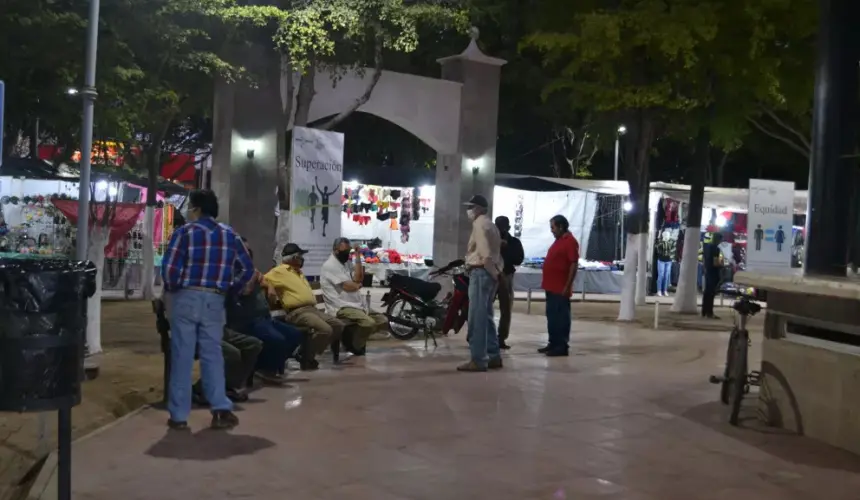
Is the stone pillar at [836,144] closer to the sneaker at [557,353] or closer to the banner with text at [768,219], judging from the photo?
the sneaker at [557,353]

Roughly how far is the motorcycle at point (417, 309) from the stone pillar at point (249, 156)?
2.10m

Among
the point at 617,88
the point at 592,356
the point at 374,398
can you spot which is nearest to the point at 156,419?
the point at 374,398

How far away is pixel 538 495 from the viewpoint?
524cm

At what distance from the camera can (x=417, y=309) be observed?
12.2 m

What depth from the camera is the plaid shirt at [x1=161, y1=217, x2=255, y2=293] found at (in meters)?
6.32

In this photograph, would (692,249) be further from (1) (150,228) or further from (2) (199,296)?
(2) (199,296)

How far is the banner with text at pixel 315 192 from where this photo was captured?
11680mm

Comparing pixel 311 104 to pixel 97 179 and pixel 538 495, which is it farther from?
pixel 538 495

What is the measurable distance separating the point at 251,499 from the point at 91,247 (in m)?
6.01

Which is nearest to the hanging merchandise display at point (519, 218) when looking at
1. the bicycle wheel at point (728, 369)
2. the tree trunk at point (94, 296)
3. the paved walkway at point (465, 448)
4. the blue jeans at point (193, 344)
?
the paved walkway at point (465, 448)

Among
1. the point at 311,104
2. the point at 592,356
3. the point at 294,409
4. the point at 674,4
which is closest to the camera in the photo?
the point at 294,409

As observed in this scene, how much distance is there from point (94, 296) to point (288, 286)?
2140 millimetres

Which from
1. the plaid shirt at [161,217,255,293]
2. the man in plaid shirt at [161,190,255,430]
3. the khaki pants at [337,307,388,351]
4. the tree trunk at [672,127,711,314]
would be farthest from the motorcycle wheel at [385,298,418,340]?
the tree trunk at [672,127,711,314]

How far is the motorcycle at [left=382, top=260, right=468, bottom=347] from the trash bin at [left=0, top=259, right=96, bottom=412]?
25.1 feet
